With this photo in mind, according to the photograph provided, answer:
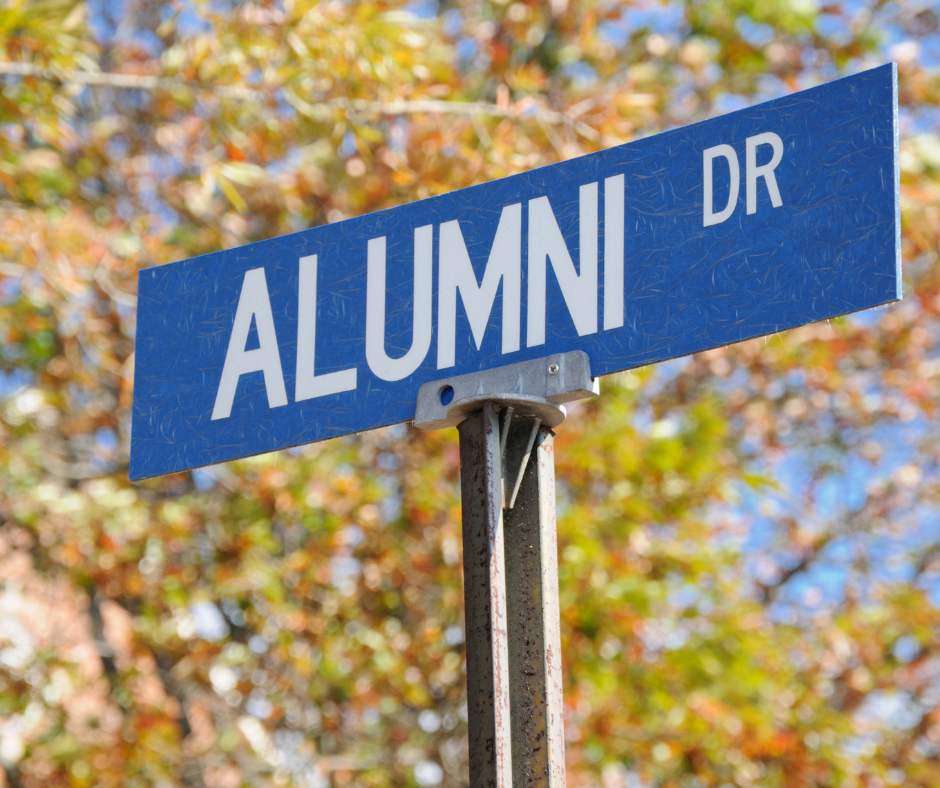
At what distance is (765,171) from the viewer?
1.54 meters

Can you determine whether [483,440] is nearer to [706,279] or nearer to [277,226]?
[706,279]

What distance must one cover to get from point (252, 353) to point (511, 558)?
1.80 feet

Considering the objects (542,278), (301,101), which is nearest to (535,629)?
(542,278)

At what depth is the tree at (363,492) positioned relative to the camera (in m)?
5.18

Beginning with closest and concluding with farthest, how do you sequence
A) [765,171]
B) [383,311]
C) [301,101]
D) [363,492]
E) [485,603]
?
[485,603] < [765,171] < [383,311] < [301,101] < [363,492]

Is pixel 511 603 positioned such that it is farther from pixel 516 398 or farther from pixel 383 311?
pixel 383 311

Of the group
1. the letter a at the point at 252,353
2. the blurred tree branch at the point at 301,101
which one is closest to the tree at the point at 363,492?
the blurred tree branch at the point at 301,101

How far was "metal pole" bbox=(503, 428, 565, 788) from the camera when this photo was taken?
1388mm

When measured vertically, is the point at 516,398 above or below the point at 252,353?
below

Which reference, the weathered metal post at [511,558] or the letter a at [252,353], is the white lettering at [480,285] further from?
the letter a at [252,353]

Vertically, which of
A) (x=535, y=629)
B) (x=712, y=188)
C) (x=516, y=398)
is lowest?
(x=535, y=629)

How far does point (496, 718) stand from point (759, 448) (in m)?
6.24

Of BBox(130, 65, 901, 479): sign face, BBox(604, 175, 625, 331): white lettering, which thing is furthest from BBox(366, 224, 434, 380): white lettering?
BBox(604, 175, 625, 331): white lettering

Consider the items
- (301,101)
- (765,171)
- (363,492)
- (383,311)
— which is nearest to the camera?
(765,171)
